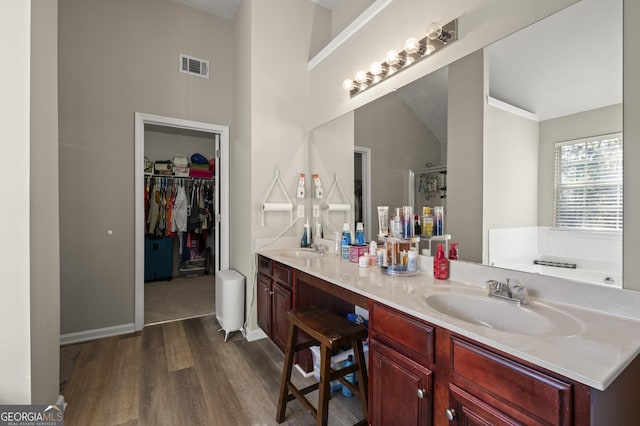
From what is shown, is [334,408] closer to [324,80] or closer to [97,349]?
[97,349]

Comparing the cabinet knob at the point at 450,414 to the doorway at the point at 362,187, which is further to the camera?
the doorway at the point at 362,187

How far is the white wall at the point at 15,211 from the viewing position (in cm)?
131

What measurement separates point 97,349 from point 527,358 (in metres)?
3.14

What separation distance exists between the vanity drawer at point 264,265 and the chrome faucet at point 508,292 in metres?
1.66

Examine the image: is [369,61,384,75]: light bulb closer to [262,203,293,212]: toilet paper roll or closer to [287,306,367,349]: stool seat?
[262,203,293,212]: toilet paper roll

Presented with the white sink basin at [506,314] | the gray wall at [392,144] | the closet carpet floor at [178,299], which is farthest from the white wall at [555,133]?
the closet carpet floor at [178,299]

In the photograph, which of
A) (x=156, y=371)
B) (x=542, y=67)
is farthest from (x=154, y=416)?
(x=542, y=67)

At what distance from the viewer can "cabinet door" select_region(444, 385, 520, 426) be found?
34.6 inches

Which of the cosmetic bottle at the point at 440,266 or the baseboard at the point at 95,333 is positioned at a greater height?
the cosmetic bottle at the point at 440,266

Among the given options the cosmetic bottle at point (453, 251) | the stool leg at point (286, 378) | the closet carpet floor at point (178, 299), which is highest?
the cosmetic bottle at point (453, 251)

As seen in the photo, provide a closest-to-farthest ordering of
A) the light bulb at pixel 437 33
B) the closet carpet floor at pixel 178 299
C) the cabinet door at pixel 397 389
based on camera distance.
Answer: the cabinet door at pixel 397 389, the light bulb at pixel 437 33, the closet carpet floor at pixel 178 299

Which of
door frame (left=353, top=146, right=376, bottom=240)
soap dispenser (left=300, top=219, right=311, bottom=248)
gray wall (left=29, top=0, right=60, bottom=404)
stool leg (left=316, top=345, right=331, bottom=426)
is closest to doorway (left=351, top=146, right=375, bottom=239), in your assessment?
door frame (left=353, top=146, right=376, bottom=240)

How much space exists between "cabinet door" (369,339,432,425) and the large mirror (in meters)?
0.68

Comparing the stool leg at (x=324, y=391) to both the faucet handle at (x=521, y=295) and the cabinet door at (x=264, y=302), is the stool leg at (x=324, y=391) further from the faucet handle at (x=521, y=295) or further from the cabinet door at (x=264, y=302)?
the cabinet door at (x=264, y=302)
